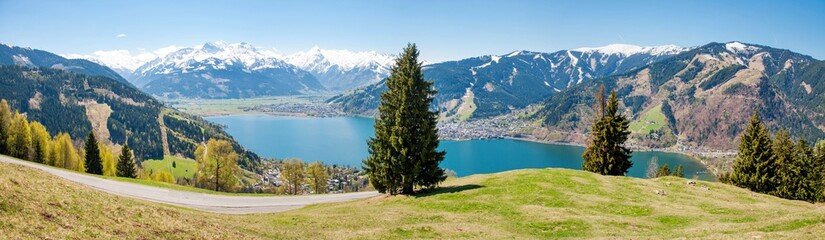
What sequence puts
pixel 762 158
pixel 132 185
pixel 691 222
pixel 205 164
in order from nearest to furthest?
pixel 691 222, pixel 132 185, pixel 762 158, pixel 205 164

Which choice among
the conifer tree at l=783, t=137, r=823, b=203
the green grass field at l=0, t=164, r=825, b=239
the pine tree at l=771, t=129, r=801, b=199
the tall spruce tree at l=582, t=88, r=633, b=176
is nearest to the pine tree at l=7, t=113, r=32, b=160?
the green grass field at l=0, t=164, r=825, b=239

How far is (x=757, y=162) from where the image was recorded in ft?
214

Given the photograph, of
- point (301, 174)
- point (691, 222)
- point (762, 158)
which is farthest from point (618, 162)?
point (301, 174)

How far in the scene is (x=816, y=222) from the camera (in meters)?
23.2

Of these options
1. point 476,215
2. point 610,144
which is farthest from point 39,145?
point 610,144

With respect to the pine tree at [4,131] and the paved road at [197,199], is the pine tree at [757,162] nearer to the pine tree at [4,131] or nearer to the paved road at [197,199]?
the paved road at [197,199]

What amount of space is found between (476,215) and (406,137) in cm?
1427

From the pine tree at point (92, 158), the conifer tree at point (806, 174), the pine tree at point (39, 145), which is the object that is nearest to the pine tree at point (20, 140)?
the pine tree at point (39, 145)

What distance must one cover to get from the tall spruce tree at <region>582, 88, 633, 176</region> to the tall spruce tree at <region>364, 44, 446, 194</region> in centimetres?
3225

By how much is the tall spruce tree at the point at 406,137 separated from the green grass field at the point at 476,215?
2.16m

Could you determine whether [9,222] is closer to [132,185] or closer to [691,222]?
[691,222]

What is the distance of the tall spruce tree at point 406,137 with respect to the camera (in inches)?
1842

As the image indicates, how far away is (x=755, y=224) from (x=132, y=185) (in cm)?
6145

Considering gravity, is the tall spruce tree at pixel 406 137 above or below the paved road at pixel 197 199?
above
